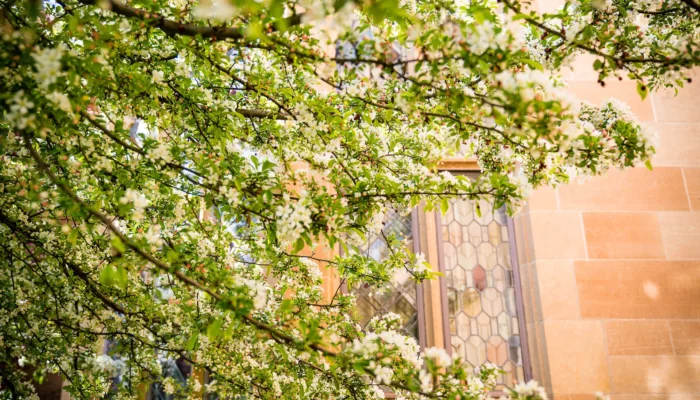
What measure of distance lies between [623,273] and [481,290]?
1.29m

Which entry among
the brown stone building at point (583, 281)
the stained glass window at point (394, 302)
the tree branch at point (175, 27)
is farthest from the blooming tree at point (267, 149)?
the brown stone building at point (583, 281)

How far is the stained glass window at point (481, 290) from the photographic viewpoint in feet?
14.4

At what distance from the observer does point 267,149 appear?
2840 millimetres

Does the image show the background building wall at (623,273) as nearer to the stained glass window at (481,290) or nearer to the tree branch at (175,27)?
the stained glass window at (481,290)

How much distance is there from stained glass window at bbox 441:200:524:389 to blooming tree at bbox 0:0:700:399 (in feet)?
5.78

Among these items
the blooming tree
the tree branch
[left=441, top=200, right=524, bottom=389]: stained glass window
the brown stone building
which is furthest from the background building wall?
the tree branch

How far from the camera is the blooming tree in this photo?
1.68 metres

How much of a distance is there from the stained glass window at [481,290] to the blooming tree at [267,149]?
1761 millimetres

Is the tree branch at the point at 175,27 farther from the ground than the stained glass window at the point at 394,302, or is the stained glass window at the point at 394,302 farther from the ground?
the tree branch at the point at 175,27

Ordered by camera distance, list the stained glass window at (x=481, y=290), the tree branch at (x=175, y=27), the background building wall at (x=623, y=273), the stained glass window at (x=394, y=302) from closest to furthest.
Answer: the tree branch at (x=175, y=27), the background building wall at (x=623, y=273), the stained glass window at (x=481, y=290), the stained glass window at (x=394, y=302)

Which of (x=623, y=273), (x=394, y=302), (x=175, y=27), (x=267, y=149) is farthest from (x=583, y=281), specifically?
(x=175, y=27)

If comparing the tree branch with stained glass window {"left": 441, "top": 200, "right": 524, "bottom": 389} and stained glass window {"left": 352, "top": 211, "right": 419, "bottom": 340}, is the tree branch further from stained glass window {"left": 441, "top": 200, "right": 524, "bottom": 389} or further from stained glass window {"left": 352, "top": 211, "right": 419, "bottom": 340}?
stained glass window {"left": 441, "top": 200, "right": 524, "bottom": 389}

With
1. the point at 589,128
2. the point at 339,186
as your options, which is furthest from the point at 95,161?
the point at 589,128

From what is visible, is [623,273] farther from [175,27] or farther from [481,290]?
[175,27]
